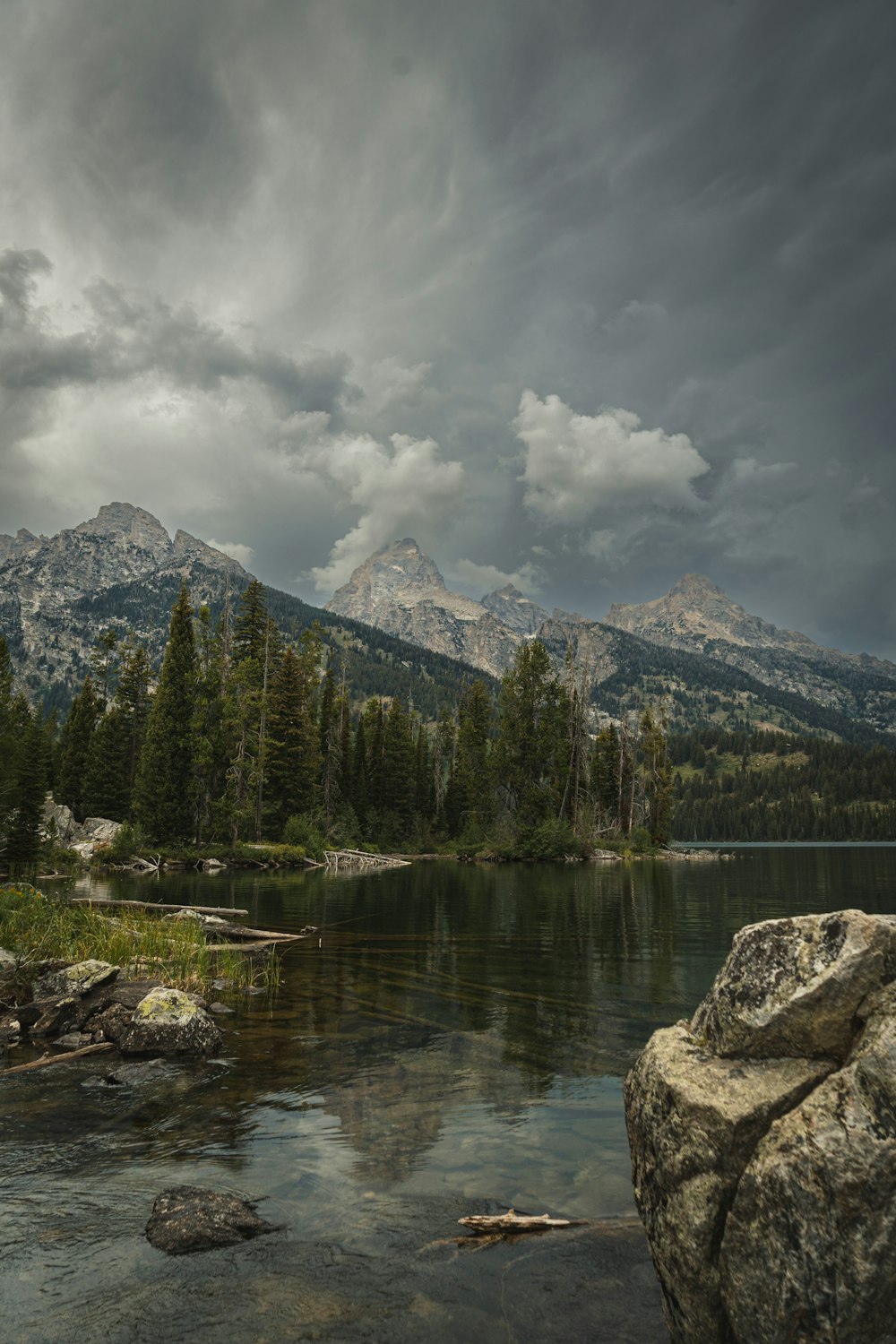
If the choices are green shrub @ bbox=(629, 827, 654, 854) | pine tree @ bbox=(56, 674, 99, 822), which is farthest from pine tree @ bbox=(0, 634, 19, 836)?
green shrub @ bbox=(629, 827, 654, 854)

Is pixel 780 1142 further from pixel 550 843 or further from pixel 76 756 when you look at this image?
pixel 76 756

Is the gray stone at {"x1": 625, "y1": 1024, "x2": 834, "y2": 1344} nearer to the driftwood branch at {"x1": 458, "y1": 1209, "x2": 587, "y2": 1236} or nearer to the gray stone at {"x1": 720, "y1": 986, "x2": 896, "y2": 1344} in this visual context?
the gray stone at {"x1": 720, "y1": 986, "x2": 896, "y2": 1344}

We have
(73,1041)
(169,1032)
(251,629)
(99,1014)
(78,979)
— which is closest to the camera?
(169,1032)

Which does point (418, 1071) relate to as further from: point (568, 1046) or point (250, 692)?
point (250, 692)

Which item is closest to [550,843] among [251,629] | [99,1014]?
[251,629]

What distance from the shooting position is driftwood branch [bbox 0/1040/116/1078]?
11406 mm

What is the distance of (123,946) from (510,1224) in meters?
13.6

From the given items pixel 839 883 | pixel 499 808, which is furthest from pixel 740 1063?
pixel 499 808

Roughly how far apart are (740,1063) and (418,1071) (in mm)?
7516

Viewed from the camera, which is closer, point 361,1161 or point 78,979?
point 361,1161

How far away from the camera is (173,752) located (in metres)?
61.3

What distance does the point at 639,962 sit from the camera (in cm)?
2050

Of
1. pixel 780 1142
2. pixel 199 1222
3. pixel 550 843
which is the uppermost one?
pixel 780 1142

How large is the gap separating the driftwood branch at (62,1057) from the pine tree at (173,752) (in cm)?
5078
